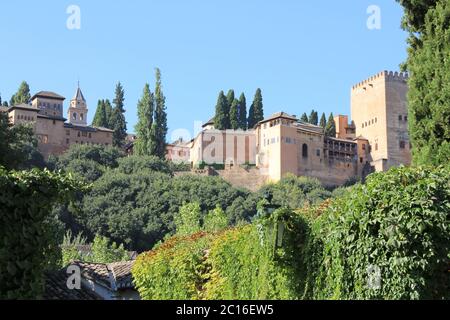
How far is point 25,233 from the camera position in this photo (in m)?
8.77

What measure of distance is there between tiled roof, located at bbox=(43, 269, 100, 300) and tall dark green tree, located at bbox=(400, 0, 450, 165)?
7.02 m

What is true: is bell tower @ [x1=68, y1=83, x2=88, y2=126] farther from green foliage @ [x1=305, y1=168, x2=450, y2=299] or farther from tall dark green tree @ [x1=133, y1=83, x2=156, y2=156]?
green foliage @ [x1=305, y1=168, x2=450, y2=299]

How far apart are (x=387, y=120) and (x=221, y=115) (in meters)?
19.8

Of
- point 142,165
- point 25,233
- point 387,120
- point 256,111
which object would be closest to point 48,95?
point 142,165

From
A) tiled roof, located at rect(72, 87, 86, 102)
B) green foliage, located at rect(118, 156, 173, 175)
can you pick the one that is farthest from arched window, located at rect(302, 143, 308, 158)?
tiled roof, located at rect(72, 87, 86, 102)

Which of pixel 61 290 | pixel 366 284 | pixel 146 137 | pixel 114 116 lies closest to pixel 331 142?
pixel 146 137

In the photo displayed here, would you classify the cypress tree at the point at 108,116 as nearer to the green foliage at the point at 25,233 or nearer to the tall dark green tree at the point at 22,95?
the tall dark green tree at the point at 22,95

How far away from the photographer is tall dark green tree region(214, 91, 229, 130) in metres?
92.3

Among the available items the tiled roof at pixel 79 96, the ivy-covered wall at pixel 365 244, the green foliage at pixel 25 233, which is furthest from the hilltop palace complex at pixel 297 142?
the green foliage at pixel 25 233

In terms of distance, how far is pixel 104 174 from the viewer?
84.1 metres

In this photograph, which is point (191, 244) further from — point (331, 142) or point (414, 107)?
point (331, 142)

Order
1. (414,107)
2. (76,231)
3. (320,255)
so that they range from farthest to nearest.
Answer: (76,231)
(414,107)
(320,255)
